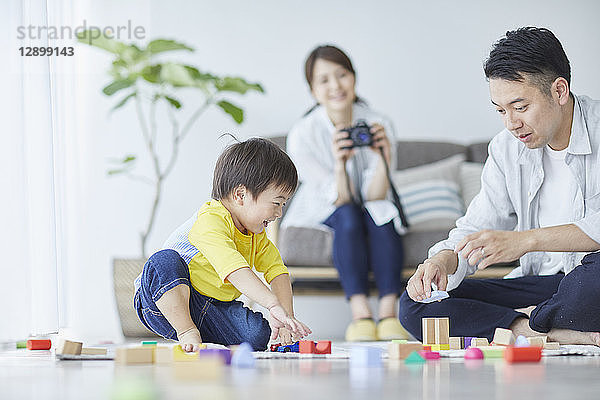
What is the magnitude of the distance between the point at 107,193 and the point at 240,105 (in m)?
0.74

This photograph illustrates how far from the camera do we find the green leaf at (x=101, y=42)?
111 inches

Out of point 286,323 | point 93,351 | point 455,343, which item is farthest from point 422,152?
point 93,351

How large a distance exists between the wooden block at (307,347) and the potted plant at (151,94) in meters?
1.50

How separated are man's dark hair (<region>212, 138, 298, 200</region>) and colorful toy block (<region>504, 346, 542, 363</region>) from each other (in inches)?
22.7

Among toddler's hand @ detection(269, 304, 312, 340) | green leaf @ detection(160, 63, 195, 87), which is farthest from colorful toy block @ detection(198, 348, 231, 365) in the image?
green leaf @ detection(160, 63, 195, 87)

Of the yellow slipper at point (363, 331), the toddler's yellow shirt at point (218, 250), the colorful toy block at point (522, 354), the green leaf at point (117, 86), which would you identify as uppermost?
the green leaf at point (117, 86)

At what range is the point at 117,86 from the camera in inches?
114

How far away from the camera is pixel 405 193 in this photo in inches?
112

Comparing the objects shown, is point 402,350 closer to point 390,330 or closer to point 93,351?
point 93,351

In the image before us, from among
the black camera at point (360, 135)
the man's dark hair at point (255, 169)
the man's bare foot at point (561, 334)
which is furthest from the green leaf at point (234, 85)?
the man's bare foot at point (561, 334)

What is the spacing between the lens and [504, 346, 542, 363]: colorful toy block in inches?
43.1

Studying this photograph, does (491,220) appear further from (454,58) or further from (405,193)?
(454,58)

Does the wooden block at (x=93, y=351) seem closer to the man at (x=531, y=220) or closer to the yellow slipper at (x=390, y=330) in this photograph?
the man at (x=531, y=220)

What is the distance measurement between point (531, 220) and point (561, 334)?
0.28 metres
